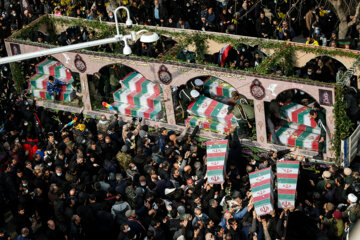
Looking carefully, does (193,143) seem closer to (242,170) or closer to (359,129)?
(242,170)

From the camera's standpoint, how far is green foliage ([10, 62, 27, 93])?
69.5 feet

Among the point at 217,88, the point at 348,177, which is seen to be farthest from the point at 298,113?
the point at 348,177

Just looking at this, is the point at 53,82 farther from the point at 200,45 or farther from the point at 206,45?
the point at 206,45

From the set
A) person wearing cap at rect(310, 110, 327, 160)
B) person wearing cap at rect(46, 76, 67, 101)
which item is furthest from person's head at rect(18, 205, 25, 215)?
person wearing cap at rect(310, 110, 327, 160)

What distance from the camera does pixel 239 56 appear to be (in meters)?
19.7

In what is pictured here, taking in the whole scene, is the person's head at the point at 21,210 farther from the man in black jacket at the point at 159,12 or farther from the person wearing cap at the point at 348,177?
the man in black jacket at the point at 159,12

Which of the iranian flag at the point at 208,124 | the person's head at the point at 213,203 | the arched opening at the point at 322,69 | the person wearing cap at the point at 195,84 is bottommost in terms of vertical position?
the iranian flag at the point at 208,124

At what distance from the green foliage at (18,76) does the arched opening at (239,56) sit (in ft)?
21.2

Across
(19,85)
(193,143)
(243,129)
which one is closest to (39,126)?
(19,85)

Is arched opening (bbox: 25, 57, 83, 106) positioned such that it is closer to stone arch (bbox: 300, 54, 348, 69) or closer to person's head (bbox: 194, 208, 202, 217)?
stone arch (bbox: 300, 54, 348, 69)

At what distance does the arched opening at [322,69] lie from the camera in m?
18.6

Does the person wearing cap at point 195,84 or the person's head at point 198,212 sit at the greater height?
the person wearing cap at point 195,84

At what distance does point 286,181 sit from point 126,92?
714 cm

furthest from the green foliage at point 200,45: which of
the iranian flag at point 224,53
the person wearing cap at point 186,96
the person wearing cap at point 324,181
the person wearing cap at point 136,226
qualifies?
the person wearing cap at point 136,226
